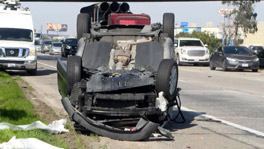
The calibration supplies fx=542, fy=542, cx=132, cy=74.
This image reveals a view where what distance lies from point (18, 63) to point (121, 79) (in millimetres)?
16105

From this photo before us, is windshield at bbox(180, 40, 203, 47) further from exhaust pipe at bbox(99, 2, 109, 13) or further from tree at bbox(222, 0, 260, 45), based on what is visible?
tree at bbox(222, 0, 260, 45)

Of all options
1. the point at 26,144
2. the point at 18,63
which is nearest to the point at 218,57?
the point at 18,63

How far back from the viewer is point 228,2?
58219mm

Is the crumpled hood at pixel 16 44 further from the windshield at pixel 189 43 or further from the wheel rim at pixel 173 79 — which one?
the windshield at pixel 189 43

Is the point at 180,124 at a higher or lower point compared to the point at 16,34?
lower

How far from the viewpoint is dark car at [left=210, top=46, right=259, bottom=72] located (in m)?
30.4

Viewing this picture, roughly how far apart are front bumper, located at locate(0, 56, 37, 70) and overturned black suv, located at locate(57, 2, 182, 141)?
13.4 meters

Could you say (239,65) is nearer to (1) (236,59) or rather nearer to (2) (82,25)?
(1) (236,59)

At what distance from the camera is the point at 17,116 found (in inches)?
390

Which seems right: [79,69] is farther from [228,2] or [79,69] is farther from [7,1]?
[228,2]

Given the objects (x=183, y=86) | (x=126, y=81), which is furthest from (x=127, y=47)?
(x=183, y=86)

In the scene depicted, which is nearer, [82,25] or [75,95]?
[75,95]

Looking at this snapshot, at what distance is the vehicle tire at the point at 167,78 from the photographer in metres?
8.74

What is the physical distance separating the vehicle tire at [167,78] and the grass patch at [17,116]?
6.01ft
